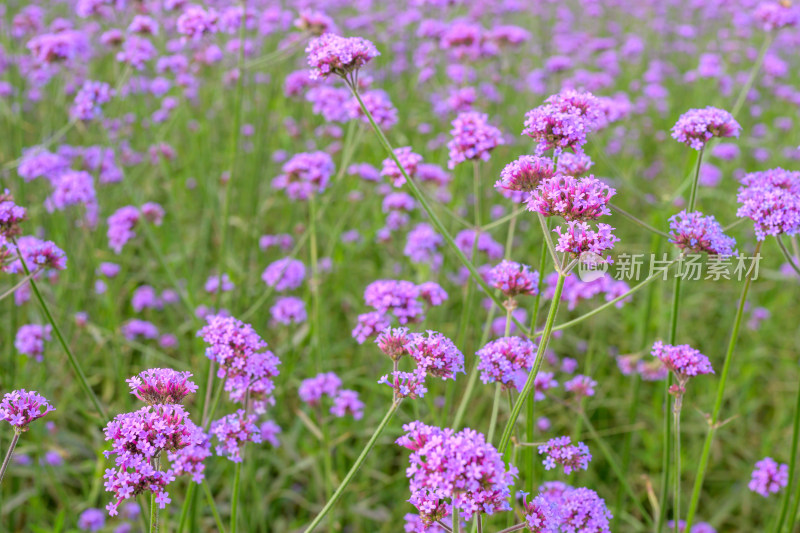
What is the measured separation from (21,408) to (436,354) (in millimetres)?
868

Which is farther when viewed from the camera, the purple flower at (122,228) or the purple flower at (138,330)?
the purple flower at (138,330)

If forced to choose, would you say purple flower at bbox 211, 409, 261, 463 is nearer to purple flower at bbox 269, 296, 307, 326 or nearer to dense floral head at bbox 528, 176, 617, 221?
dense floral head at bbox 528, 176, 617, 221

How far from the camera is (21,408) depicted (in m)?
1.36

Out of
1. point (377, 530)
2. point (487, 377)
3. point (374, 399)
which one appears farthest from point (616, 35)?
point (487, 377)

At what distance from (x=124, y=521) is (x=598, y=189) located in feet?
7.71

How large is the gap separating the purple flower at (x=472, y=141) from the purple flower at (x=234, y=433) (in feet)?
3.37

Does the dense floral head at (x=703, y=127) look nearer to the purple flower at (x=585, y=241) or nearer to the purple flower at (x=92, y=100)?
the purple flower at (x=585, y=241)

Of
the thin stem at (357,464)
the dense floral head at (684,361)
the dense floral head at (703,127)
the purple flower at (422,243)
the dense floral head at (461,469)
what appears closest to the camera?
the dense floral head at (461,469)

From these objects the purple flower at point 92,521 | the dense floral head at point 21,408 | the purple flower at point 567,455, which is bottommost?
the purple flower at point 92,521

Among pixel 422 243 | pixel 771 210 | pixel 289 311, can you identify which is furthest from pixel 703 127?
pixel 289 311

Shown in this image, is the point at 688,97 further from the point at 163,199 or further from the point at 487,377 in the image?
the point at 487,377

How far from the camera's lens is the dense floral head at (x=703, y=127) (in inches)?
72.7

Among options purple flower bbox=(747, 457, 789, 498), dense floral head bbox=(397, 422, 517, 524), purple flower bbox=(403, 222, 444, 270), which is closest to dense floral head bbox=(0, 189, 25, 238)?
dense floral head bbox=(397, 422, 517, 524)

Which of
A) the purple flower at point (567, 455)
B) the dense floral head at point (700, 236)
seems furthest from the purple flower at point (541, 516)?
the dense floral head at point (700, 236)
